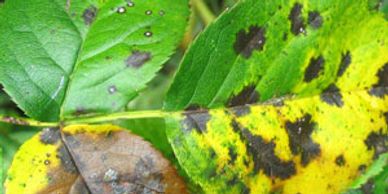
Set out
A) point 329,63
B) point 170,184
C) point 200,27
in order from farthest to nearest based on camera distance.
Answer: point 200,27
point 329,63
point 170,184

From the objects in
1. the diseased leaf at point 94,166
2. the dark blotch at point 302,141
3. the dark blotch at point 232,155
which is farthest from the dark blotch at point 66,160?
the dark blotch at point 302,141

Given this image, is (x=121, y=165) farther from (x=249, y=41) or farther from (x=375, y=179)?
(x=375, y=179)

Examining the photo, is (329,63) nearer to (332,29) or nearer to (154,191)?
(332,29)

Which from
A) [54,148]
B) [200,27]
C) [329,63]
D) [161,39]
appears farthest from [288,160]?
[200,27]

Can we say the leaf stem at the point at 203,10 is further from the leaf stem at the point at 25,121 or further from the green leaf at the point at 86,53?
the leaf stem at the point at 25,121

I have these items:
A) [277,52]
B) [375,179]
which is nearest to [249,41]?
[277,52]

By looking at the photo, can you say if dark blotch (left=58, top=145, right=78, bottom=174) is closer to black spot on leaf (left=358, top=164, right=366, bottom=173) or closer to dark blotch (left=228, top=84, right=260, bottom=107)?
dark blotch (left=228, top=84, right=260, bottom=107)
